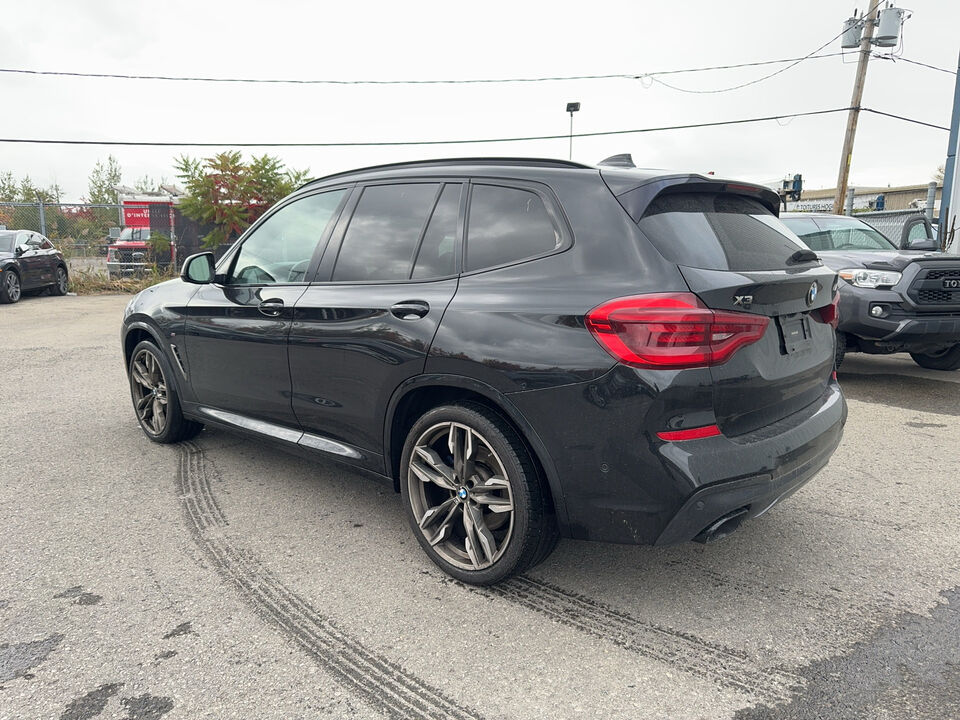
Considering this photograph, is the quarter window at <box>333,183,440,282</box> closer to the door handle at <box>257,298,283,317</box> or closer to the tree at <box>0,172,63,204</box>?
the door handle at <box>257,298,283,317</box>

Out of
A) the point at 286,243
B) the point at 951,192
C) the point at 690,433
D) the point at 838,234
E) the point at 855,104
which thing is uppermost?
the point at 855,104

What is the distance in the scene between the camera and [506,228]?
3020mm

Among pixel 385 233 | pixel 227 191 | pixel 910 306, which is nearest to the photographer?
pixel 385 233

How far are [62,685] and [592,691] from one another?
174 cm

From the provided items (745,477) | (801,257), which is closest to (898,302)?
(801,257)

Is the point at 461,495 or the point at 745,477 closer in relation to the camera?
the point at 745,477

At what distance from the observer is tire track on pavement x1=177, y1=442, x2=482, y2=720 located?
2.32m

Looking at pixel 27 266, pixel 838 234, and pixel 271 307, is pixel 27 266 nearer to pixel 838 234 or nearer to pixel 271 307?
pixel 271 307

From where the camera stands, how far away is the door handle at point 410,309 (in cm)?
308

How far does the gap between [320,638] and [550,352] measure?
1.35 metres

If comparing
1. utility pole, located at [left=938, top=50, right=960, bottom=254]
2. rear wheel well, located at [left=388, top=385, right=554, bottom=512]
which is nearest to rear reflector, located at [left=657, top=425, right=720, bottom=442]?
rear wheel well, located at [left=388, top=385, right=554, bottom=512]

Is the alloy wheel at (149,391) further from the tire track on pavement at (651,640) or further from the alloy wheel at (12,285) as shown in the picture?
the alloy wheel at (12,285)

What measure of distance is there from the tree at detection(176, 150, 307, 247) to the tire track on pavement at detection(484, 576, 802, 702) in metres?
20.4

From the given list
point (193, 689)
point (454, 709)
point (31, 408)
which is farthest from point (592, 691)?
point (31, 408)
